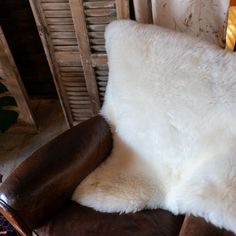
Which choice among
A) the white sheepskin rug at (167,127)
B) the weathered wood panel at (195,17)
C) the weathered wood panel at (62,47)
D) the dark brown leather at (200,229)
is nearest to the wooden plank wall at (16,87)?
the weathered wood panel at (62,47)

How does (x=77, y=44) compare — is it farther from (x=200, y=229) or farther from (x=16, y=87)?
(x=200, y=229)

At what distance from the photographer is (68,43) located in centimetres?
144

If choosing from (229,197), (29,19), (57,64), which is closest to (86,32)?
(57,64)

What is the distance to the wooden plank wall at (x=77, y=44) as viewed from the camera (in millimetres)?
1284

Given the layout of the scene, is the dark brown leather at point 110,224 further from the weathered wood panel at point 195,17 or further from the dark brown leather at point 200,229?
the weathered wood panel at point 195,17

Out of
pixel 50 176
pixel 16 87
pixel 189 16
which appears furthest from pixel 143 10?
pixel 16 87

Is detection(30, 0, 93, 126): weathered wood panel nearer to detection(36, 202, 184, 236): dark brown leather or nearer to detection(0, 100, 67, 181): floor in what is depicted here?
detection(0, 100, 67, 181): floor

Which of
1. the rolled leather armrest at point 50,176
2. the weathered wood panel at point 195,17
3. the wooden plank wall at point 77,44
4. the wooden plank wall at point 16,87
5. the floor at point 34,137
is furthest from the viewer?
the floor at point 34,137

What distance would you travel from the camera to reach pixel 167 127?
1130 millimetres

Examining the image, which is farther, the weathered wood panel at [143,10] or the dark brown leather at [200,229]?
the weathered wood panel at [143,10]

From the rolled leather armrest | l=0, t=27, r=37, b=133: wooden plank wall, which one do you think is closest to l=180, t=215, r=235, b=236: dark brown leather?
the rolled leather armrest

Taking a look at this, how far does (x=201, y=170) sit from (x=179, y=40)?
0.45 m

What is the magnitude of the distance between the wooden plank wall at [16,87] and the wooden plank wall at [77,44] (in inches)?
9.4

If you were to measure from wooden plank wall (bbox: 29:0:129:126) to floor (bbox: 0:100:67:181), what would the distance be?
0.28 meters
